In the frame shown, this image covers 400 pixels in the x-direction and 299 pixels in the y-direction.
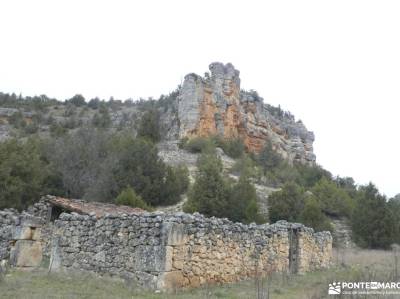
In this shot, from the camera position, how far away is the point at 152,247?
9516 millimetres

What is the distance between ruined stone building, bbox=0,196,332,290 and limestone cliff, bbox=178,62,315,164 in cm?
4321

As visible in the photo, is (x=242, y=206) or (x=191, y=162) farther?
(x=191, y=162)

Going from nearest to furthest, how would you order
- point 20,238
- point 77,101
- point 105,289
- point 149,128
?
1. point 105,289
2. point 20,238
3. point 149,128
4. point 77,101

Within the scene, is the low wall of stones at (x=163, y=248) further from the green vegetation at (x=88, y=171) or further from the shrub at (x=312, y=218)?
the shrub at (x=312, y=218)

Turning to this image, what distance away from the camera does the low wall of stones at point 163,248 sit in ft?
31.2

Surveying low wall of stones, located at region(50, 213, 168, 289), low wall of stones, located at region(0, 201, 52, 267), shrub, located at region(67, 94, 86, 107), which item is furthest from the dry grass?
shrub, located at region(67, 94, 86, 107)

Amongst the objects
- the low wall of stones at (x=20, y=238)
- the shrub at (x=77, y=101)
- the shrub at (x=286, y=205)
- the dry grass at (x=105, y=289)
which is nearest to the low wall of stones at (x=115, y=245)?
the dry grass at (x=105, y=289)

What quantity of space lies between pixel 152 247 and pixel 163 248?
12.2 inches

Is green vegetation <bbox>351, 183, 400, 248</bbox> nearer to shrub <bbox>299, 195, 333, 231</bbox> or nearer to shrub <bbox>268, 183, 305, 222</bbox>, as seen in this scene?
shrub <bbox>299, 195, 333, 231</bbox>

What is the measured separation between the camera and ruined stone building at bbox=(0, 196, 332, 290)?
956 centimetres

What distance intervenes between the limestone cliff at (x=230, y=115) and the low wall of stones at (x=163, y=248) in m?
43.7

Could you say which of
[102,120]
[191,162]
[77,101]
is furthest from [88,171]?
[77,101]

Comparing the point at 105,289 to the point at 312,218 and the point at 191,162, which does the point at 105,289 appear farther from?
the point at 191,162

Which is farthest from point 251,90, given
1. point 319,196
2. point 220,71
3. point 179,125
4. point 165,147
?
point 319,196
